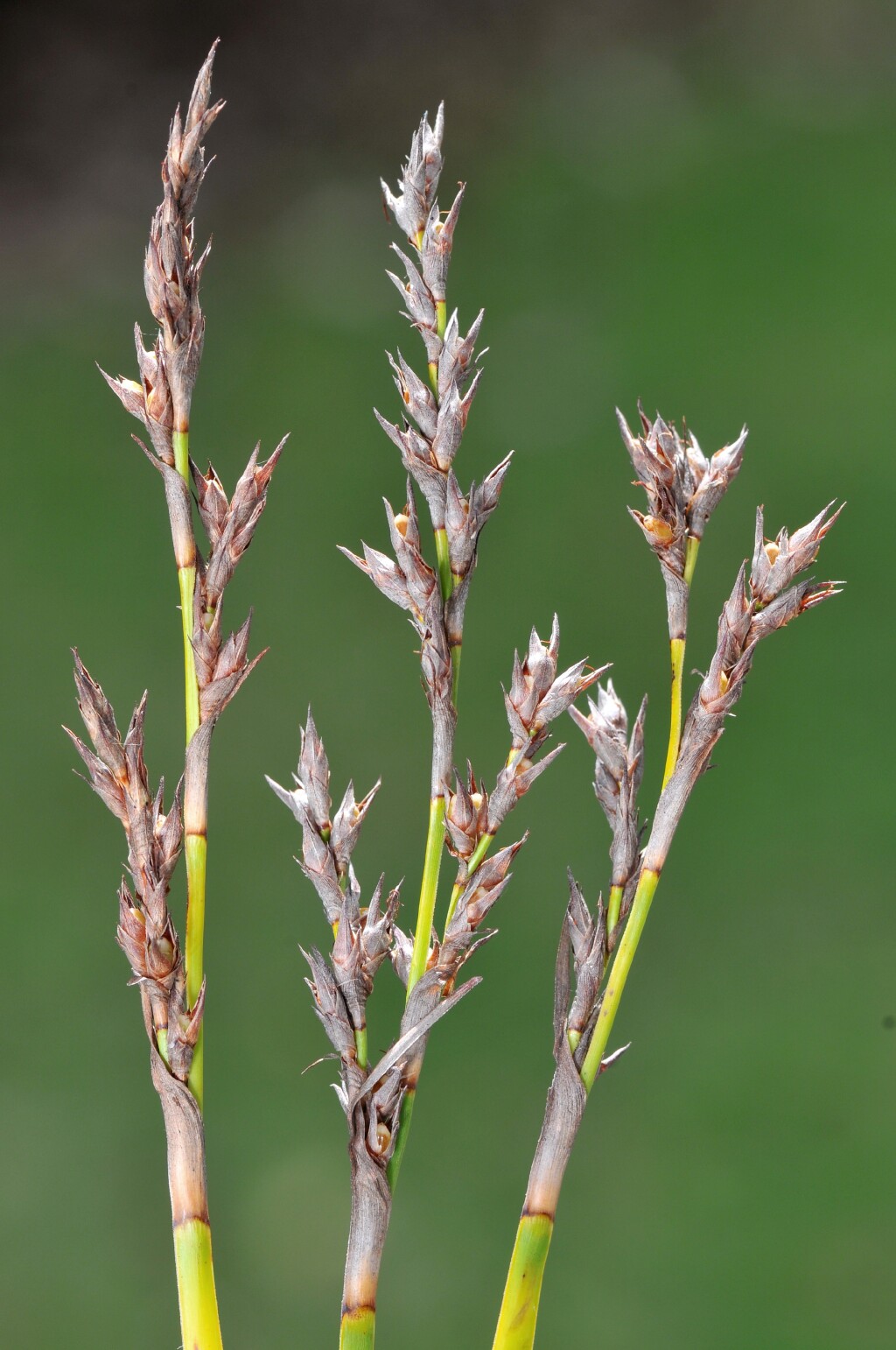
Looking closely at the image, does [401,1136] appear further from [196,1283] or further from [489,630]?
[489,630]

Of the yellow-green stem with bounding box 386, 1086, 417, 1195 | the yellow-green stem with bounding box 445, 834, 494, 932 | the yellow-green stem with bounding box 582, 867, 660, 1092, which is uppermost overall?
the yellow-green stem with bounding box 445, 834, 494, 932

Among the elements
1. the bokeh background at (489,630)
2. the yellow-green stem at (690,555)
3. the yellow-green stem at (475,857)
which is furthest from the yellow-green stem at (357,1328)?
the bokeh background at (489,630)

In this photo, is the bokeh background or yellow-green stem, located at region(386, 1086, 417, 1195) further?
the bokeh background

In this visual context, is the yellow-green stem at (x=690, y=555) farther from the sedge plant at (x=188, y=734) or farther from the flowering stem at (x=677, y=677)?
the sedge plant at (x=188, y=734)

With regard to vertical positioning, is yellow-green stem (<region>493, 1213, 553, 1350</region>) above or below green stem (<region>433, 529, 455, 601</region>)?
below

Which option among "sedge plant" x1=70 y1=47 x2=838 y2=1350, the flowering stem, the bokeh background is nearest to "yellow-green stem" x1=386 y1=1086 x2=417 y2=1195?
"sedge plant" x1=70 y1=47 x2=838 y2=1350

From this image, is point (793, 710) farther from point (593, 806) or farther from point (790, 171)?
point (790, 171)

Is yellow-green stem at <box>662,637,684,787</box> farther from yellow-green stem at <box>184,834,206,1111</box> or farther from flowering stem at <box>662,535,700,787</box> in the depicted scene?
yellow-green stem at <box>184,834,206,1111</box>
